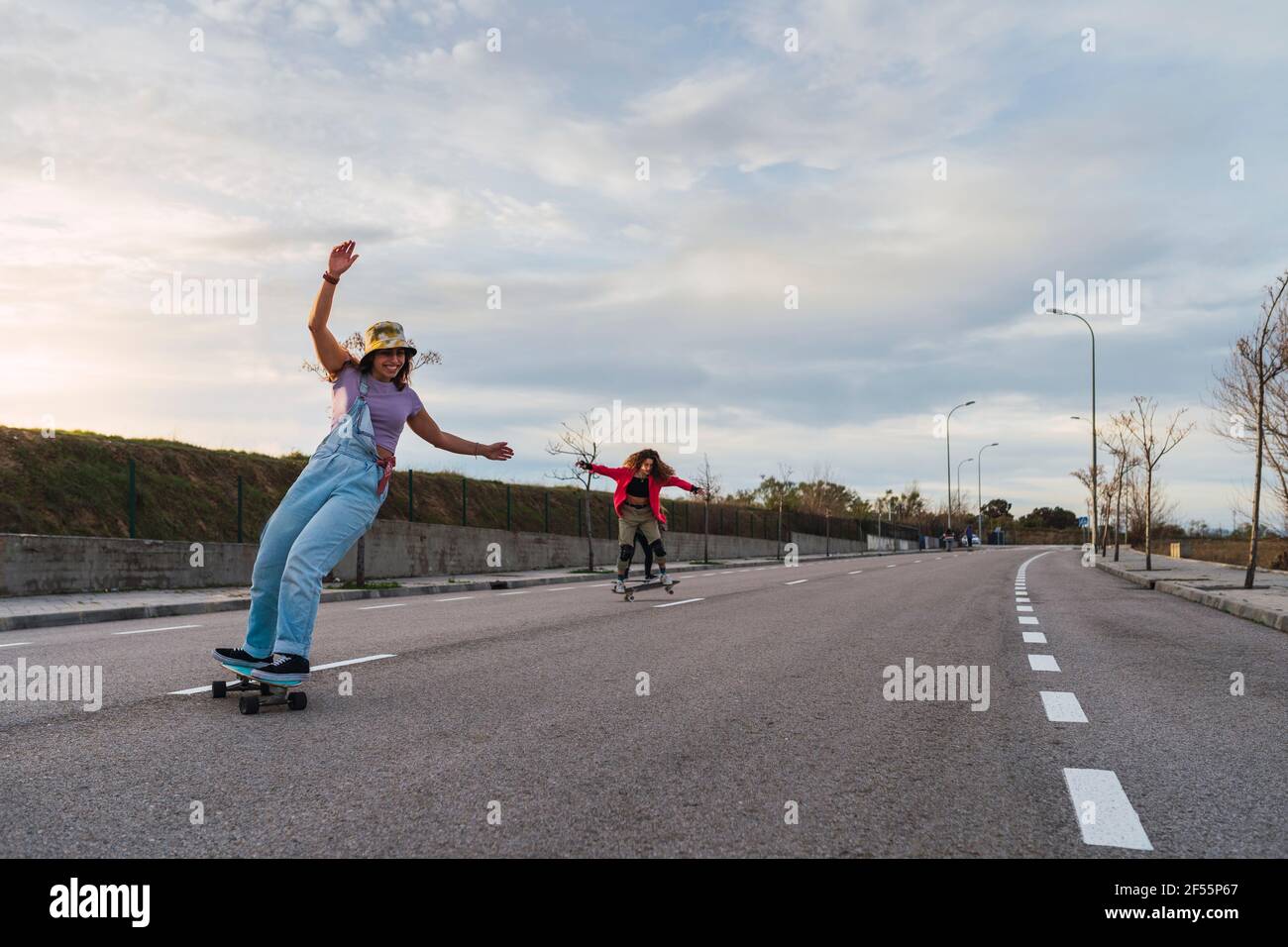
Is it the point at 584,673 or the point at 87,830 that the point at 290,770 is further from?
the point at 584,673

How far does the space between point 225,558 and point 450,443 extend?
16.4 metres

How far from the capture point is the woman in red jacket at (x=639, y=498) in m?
14.8

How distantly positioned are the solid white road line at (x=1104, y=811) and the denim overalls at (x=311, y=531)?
3.61 meters

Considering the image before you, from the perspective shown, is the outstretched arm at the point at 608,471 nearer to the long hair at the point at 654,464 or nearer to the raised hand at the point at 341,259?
the long hair at the point at 654,464

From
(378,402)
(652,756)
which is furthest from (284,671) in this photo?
(652,756)

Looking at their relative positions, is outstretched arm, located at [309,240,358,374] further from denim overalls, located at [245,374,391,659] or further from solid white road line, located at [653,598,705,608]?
solid white road line, located at [653,598,705,608]

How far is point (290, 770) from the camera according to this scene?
4035 millimetres

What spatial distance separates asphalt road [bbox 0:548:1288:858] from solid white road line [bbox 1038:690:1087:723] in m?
0.04

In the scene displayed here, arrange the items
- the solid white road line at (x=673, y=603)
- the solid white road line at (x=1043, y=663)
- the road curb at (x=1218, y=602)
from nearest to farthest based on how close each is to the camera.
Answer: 1. the solid white road line at (x=1043, y=663)
2. the road curb at (x=1218, y=602)
3. the solid white road line at (x=673, y=603)

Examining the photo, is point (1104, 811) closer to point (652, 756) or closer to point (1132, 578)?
point (652, 756)

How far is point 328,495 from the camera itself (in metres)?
5.47

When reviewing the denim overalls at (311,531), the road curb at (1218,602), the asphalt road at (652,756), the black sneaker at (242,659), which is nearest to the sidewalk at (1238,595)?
the road curb at (1218,602)
